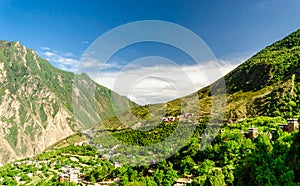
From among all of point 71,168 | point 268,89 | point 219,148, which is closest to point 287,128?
point 219,148

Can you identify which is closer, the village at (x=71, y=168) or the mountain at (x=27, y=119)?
the village at (x=71, y=168)

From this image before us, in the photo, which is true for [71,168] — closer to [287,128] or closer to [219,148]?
[219,148]

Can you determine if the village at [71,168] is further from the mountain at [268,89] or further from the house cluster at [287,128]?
the house cluster at [287,128]

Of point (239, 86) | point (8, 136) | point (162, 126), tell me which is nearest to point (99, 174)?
point (162, 126)

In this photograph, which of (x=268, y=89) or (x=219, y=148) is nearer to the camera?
(x=219, y=148)

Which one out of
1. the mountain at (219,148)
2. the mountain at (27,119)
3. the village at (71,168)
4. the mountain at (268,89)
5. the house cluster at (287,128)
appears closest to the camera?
the mountain at (219,148)

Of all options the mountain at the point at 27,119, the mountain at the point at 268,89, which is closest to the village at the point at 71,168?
the mountain at the point at 268,89

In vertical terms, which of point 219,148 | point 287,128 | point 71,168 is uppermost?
point 287,128

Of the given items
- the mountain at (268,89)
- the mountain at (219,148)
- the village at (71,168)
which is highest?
the mountain at (268,89)

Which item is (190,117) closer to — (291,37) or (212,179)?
(212,179)

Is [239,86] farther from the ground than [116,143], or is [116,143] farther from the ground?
[239,86]

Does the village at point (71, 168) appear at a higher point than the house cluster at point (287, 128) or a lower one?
lower
